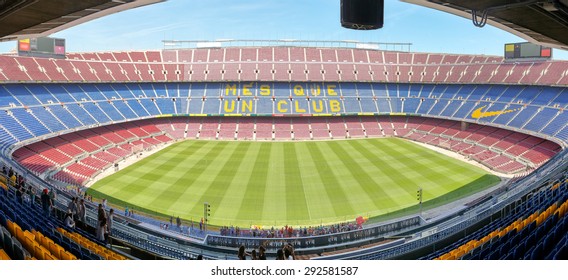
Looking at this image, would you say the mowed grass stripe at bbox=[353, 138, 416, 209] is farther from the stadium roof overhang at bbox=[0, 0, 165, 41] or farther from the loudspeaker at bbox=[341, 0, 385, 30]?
the stadium roof overhang at bbox=[0, 0, 165, 41]

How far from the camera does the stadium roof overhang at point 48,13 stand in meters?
11.0

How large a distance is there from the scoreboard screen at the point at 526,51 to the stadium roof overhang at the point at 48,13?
4972cm

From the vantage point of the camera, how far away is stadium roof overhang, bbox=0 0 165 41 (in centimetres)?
1095

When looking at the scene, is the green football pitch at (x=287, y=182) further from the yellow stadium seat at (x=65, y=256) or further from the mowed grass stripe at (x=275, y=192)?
the yellow stadium seat at (x=65, y=256)

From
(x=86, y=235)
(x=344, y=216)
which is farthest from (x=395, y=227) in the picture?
(x=86, y=235)

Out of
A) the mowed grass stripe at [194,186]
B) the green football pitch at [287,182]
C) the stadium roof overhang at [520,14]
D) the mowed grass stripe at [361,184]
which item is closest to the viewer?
the stadium roof overhang at [520,14]

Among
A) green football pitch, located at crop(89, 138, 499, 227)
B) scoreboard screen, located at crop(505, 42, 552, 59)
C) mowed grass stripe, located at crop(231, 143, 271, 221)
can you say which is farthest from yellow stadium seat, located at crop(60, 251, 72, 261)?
scoreboard screen, located at crop(505, 42, 552, 59)

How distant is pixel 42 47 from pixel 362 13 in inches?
1845

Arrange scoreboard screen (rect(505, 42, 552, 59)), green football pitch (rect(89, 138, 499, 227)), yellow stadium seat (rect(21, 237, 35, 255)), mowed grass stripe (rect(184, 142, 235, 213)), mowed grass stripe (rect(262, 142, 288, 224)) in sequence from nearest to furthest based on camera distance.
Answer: yellow stadium seat (rect(21, 237, 35, 255))
mowed grass stripe (rect(262, 142, 288, 224))
green football pitch (rect(89, 138, 499, 227))
mowed grass stripe (rect(184, 142, 235, 213))
scoreboard screen (rect(505, 42, 552, 59))

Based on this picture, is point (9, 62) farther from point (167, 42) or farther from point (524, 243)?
point (524, 243)

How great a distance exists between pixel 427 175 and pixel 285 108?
26.3 m

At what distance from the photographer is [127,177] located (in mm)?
30312

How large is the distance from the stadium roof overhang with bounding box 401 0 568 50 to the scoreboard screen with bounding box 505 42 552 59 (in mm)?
38409

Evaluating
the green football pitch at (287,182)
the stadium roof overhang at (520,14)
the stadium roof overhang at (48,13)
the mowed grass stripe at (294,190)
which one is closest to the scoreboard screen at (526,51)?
the green football pitch at (287,182)
